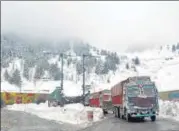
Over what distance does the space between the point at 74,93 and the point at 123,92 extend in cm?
5939

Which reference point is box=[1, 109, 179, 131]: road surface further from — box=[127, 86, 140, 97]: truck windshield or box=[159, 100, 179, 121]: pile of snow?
box=[159, 100, 179, 121]: pile of snow

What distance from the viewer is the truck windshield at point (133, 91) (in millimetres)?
30923

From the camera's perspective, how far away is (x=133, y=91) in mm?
31172

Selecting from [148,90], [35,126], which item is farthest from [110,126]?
[35,126]

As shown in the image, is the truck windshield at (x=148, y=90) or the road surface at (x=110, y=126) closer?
the road surface at (x=110, y=126)

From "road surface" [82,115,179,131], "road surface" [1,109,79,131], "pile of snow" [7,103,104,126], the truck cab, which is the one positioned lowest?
"road surface" [1,109,79,131]

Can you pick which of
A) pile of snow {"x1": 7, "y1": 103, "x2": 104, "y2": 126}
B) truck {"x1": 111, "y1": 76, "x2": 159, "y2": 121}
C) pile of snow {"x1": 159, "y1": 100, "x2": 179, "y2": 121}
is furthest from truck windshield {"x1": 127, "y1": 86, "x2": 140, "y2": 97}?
pile of snow {"x1": 159, "y1": 100, "x2": 179, "y2": 121}

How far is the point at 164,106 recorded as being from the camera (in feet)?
133

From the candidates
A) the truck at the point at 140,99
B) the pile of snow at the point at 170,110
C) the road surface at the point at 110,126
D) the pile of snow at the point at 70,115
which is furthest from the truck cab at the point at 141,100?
the pile of snow at the point at 170,110

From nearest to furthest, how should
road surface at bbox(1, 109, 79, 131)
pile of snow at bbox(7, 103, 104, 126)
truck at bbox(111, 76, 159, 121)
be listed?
road surface at bbox(1, 109, 79, 131), truck at bbox(111, 76, 159, 121), pile of snow at bbox(7, 103, 104, 126)

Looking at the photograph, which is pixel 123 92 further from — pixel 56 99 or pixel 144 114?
pixel 56 99

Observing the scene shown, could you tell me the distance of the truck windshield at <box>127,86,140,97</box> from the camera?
3092 cm

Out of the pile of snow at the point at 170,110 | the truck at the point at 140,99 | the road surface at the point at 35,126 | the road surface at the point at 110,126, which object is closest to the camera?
the road surface at the point at 110,126

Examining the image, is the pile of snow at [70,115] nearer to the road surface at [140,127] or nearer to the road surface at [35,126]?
the road surface at [35,126]
